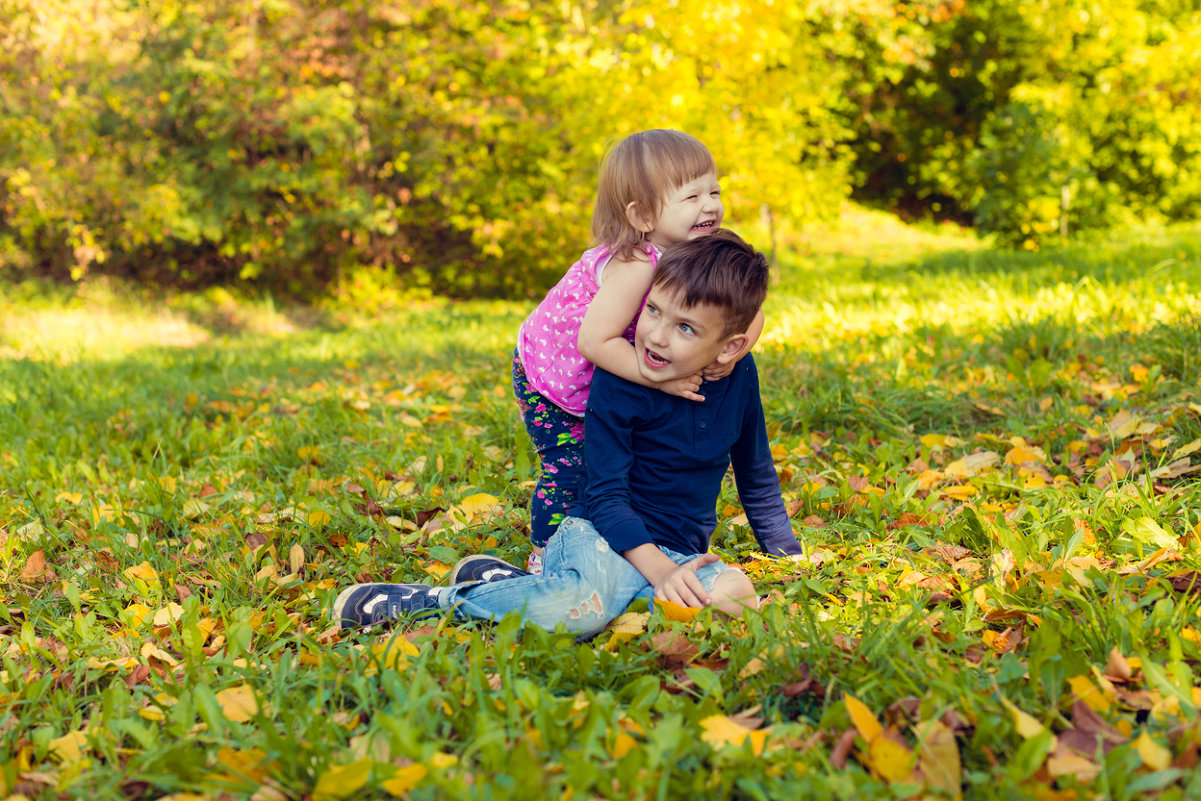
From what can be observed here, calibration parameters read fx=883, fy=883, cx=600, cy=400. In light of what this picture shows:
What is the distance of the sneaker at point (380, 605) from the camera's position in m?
2.05

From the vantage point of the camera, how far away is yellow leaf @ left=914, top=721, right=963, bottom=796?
4.34ft

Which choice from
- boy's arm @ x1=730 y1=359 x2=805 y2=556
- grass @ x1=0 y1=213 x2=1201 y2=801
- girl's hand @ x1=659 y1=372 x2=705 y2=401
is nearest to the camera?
grass @ x1=0 y1=213 x2=1201 y2=801

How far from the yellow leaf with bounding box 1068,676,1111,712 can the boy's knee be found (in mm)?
651

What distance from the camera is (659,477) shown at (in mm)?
2111

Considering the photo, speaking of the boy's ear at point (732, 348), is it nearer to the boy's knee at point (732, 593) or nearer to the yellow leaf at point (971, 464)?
the boy's knee at point (732, 593)

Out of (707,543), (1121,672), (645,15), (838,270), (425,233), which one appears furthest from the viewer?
(425,233)

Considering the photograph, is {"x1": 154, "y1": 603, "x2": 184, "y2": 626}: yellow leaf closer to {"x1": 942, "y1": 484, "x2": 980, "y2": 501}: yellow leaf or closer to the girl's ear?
the girl's ear

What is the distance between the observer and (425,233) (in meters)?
10.5

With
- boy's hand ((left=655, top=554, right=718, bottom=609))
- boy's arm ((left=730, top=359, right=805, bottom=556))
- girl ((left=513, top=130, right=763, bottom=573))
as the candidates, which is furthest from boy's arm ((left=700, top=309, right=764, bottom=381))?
boy's hand ((left=655, top=554, right=718, bottom=609))

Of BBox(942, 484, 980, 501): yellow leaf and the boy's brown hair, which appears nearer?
the boy's brown hair

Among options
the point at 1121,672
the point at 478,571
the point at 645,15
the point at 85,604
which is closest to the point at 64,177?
the point at 645,15

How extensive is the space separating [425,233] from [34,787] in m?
9.46

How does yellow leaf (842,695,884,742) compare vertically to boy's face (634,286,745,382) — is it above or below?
below

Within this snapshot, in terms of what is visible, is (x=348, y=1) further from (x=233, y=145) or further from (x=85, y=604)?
(x=85, y=604)
